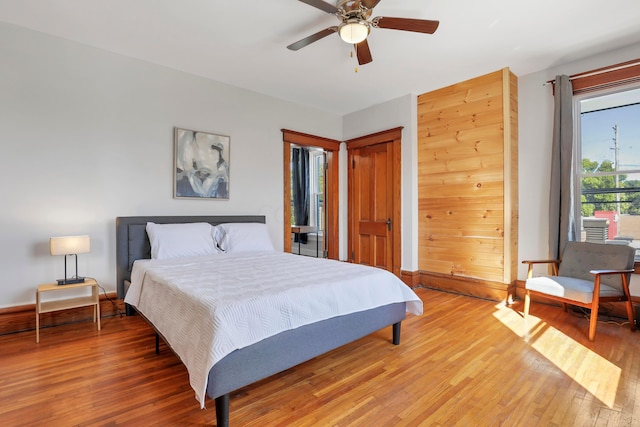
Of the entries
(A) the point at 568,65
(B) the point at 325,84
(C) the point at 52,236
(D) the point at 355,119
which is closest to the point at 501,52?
(A) the point at 568,65

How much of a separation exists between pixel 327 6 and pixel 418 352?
8.81 ft

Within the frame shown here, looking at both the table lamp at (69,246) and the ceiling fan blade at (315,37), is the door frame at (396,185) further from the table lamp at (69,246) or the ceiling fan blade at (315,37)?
the table lamp at (69,246)

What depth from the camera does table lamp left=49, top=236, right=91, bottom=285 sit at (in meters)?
2.71

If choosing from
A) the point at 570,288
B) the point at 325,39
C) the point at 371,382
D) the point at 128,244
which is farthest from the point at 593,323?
the point at 128,244

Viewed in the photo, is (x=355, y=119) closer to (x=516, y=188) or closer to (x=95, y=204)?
(x=516, y=188)

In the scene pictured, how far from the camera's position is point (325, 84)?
4164 mm

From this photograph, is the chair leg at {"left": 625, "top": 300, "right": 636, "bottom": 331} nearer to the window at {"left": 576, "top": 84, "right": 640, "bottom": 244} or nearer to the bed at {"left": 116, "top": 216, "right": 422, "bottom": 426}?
the window at {"left": 576, "top": 84, "right": 640, "bottom": 244}

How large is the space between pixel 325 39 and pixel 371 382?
3.01m

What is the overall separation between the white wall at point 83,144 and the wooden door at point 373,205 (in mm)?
2177

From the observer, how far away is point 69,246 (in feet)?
9.09

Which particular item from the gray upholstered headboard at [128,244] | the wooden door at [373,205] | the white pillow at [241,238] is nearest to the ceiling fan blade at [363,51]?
the wooden door at [373,205]

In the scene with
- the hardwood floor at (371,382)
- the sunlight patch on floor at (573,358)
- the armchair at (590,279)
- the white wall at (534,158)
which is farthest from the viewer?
the white wall at (534,158)

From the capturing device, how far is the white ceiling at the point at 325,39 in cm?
254

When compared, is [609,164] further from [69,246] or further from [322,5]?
[69,246]
